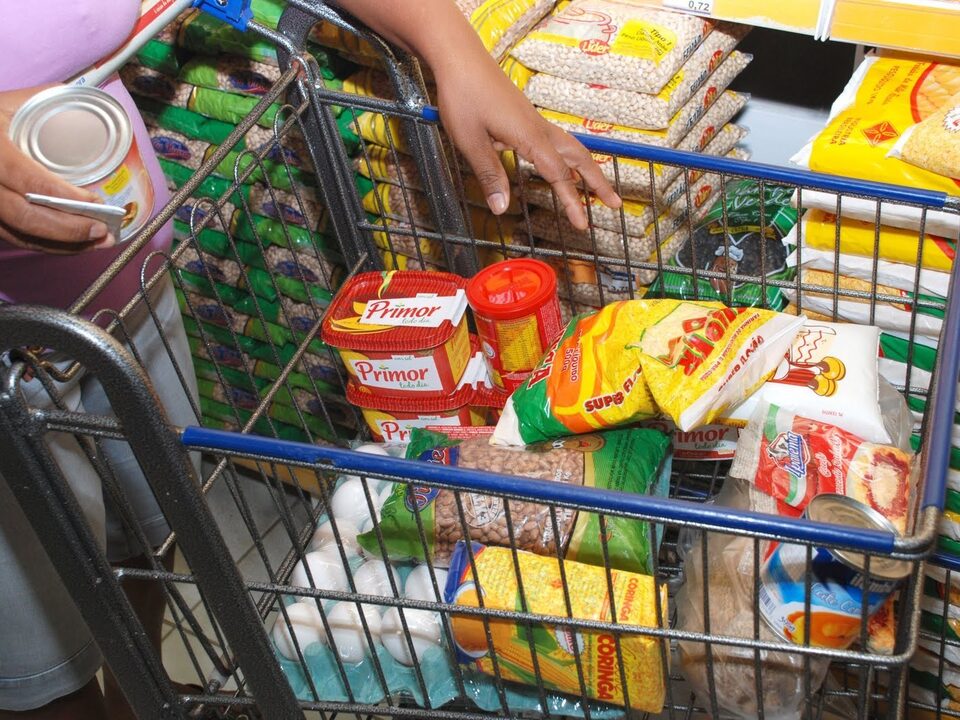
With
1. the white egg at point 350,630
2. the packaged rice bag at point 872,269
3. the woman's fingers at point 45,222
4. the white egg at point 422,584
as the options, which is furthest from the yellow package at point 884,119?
the woman's fingers at point 45,222

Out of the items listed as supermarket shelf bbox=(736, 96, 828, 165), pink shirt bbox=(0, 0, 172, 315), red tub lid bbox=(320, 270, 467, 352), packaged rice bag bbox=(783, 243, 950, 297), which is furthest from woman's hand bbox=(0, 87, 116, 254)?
supermarket shelf bbox=(736, 96, 828, 165)

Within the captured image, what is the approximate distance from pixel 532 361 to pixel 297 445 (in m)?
0.50

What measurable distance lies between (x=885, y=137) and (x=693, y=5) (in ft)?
1.37

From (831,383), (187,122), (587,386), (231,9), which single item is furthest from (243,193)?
(831,383)

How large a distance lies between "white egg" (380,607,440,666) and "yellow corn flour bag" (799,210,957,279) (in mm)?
841

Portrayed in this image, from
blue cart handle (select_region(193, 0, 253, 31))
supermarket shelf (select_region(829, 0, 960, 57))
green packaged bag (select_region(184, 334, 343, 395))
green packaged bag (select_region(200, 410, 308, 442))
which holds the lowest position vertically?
green packaged bag (select_region(200, 410, 308, 442))

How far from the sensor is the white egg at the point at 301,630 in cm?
151

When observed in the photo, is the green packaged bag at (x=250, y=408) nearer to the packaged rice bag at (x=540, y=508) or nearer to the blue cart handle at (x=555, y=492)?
the packaged rice bag at (x=540, y=508)

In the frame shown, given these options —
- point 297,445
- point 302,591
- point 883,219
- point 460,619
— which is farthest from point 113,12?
point 883,219

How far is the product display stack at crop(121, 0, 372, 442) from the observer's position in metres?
2.10

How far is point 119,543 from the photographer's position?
2021mm

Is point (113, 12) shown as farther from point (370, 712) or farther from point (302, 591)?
point (370, 712)

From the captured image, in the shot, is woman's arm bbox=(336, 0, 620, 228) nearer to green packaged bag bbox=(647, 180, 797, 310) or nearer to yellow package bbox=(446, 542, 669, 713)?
green packaged bag bbox=(647, 180, 797, 310)

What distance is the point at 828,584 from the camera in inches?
47.6
